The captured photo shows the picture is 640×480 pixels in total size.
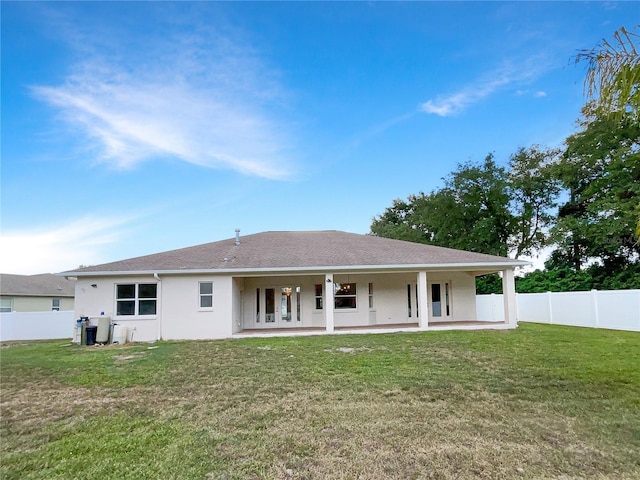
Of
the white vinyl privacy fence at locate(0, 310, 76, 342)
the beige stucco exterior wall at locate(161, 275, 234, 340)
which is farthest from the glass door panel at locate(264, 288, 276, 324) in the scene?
the white vinyl privacy fence at locate(0, 310, 76, 342)

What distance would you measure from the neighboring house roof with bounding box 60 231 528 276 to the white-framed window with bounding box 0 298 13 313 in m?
15.9

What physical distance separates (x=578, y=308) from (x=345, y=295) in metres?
9.89

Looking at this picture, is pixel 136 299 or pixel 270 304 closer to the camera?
pixel 136 299

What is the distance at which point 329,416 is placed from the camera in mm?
5281

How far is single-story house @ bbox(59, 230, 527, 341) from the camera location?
46.7 feet

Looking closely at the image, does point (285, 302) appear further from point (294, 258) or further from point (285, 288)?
point (294, 258)

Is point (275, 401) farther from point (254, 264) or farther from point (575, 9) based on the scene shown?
point (575, 9)

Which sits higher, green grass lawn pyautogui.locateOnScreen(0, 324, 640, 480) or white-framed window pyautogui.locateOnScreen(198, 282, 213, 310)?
white-framed window pyautogui.locateOnScreen(198, 282, 213, 310)

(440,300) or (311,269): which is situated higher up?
(311,269)

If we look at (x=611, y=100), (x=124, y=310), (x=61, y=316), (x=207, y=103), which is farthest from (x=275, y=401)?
(x=61, y=316)

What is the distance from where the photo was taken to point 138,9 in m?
11.1

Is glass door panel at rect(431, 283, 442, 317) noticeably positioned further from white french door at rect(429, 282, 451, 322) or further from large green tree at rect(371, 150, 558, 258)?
large green tree at rect(371, 150, 558, 258)

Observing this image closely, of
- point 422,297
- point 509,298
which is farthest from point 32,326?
point 509,298

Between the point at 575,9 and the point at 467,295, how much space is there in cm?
1153
